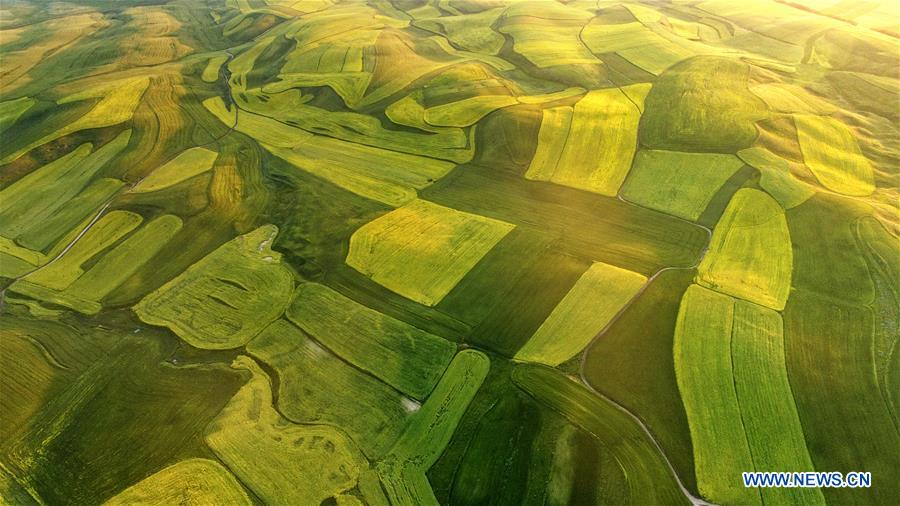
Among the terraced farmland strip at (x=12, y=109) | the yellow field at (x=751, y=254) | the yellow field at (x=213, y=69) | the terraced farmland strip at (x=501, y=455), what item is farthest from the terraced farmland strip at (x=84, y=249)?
the yellow field at (x=751, y=254)

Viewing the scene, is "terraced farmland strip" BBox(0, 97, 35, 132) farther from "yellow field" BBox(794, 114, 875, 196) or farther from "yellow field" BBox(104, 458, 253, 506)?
"yellow field" BBox(794, 114, 875, 196)

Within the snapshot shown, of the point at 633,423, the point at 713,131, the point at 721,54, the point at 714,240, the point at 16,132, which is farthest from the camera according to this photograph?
the point at 721,54

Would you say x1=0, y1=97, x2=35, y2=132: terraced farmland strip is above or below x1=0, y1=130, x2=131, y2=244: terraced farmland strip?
above

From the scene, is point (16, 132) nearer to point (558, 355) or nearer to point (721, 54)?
point (558, 355)

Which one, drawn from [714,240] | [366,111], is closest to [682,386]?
[714,240]

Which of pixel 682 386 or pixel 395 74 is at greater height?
pixel 395 74

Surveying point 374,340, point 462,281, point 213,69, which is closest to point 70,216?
point 374,340

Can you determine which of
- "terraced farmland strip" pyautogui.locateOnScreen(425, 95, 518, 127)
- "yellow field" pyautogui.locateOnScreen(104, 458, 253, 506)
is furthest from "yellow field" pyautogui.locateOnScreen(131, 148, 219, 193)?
"yellow field" pyautogui.locateOnScreen(104, 458, 253, 506)
